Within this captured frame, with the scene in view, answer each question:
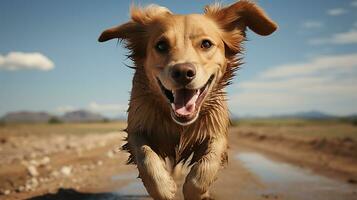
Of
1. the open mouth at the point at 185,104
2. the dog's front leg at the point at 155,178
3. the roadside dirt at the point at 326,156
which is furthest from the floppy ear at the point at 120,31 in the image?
the roadside dirt at the point at 326,156

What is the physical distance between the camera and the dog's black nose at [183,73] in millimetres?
5309

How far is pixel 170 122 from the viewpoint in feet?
20.8

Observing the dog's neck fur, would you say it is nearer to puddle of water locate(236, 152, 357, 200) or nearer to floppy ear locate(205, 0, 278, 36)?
floppy ear locate(205, 0, 278, 36)

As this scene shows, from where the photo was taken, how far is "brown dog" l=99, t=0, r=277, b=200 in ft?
18.0

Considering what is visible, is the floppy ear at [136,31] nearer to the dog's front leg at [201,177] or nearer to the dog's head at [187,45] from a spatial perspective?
the dog's head at [187,45]

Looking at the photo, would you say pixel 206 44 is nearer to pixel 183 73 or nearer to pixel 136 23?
pixel 183 73

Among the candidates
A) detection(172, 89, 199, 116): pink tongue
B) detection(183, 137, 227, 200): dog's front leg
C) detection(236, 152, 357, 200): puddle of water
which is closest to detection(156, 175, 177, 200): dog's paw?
detection(183, 137, 227, 200): dog's front leg

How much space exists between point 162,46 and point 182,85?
649 millimetres

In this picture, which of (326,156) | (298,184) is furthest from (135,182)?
(326,156)

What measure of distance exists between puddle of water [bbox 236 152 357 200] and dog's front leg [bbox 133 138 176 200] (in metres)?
3.02

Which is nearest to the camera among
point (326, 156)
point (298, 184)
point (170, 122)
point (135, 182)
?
point (170, 122)

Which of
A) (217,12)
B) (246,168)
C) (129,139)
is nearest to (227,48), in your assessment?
(217,12)

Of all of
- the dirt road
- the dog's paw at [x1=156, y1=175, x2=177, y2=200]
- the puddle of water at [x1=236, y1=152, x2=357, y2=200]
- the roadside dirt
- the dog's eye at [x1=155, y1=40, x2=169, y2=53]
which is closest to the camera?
the dog's paw at [x1=156, y1=175, x2=177, y2=200]

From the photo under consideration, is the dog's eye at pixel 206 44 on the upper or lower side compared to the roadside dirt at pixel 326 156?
upper
